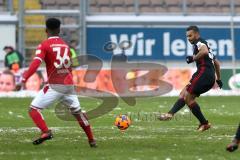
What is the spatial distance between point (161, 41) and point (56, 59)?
23.4 metres

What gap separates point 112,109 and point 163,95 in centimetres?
657

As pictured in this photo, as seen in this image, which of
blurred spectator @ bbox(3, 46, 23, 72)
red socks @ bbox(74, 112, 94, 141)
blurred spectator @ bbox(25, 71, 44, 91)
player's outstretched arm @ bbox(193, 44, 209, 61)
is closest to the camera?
red socks @ bbox(74, 112, 94, 141)

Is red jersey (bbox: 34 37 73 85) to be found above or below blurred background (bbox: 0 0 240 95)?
above

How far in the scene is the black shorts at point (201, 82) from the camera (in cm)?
1563

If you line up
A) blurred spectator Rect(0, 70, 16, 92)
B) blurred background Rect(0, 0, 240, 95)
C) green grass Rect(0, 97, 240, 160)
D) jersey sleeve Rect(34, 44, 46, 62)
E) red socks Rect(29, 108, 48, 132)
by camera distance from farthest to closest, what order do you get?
1. blurred background Rect(0, 0, 240, 95)
2. blurred spectator Rect(0, 70, 16, 92)
3. red socks Rect(29, 108, 48, 132)
4. jersey sleeve Rect(34, 44, 46, 62)
5. green grass Rect(0, 97, 240, 160)

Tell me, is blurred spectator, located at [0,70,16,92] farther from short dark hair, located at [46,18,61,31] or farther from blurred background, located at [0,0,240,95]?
short dark hair, located at [46,18,61,31]

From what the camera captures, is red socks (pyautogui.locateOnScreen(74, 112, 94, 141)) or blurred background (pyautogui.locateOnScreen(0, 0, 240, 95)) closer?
red socks (pyautogui.locateOnScreen(74, 112, 94, 141))

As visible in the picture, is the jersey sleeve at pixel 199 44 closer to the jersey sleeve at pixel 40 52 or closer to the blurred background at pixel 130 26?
the jersey sleeve at pixel 40 52

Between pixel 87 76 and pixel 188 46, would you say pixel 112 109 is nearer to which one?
pixel 87 76

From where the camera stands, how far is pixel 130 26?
35375 mm

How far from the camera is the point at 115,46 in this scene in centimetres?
3528

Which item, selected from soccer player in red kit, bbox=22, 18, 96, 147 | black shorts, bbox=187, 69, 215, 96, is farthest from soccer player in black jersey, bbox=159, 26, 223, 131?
soccer player in red kit, bbox=22, 18, 96, 147

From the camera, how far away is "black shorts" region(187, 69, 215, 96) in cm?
1563

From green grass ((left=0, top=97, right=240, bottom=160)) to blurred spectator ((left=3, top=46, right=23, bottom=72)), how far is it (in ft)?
28.3
